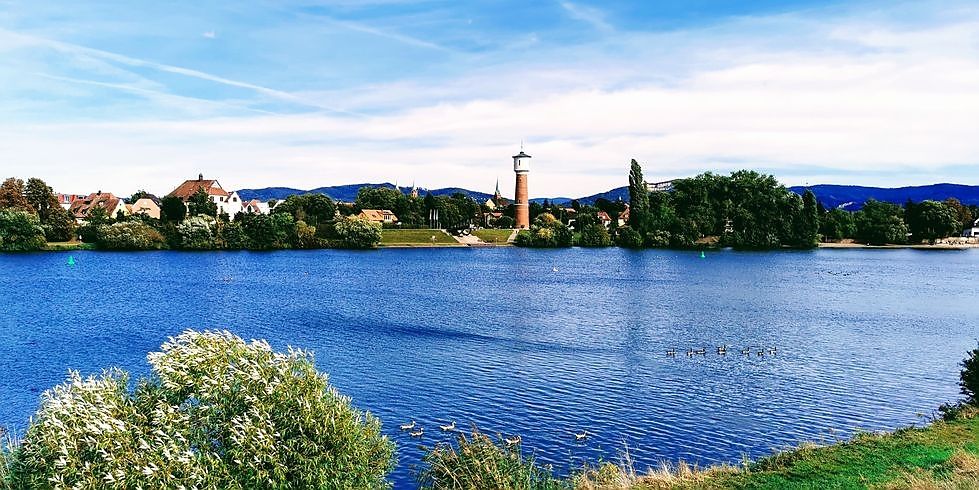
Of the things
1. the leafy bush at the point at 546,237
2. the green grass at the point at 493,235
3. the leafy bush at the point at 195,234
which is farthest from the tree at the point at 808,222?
the leafy bush at the point at 195,234

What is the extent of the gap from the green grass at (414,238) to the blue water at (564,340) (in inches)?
2230

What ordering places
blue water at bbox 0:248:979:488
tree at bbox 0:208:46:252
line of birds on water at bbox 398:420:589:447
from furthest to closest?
tree at bbox 0:208:46:252, blue water at bbox 0:248:979:488, line of birds on water at bbox 398:420:589:447

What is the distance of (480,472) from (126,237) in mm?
123248

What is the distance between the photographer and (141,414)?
15547mm

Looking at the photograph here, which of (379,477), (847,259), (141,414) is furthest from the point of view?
(847,259)

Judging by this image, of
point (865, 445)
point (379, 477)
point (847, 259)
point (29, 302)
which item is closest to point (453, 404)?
point (379, 477)

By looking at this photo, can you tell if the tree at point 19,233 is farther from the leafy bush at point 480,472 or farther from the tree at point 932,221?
the tree at point 932,221

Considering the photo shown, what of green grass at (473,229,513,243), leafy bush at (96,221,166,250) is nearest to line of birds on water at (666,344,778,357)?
leafy bush at (96,221,166,250)

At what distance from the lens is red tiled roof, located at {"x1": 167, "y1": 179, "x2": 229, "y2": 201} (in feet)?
522

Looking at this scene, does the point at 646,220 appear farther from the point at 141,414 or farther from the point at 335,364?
the point at 141,414

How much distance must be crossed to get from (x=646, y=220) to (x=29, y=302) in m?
121

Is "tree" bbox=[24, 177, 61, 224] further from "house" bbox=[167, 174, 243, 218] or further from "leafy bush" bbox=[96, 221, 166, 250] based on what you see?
"house" bbox=[167, 174, 243, 218]

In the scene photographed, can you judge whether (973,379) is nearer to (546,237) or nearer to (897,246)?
(546,237)

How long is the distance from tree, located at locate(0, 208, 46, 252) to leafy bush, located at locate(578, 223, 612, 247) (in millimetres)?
103301
